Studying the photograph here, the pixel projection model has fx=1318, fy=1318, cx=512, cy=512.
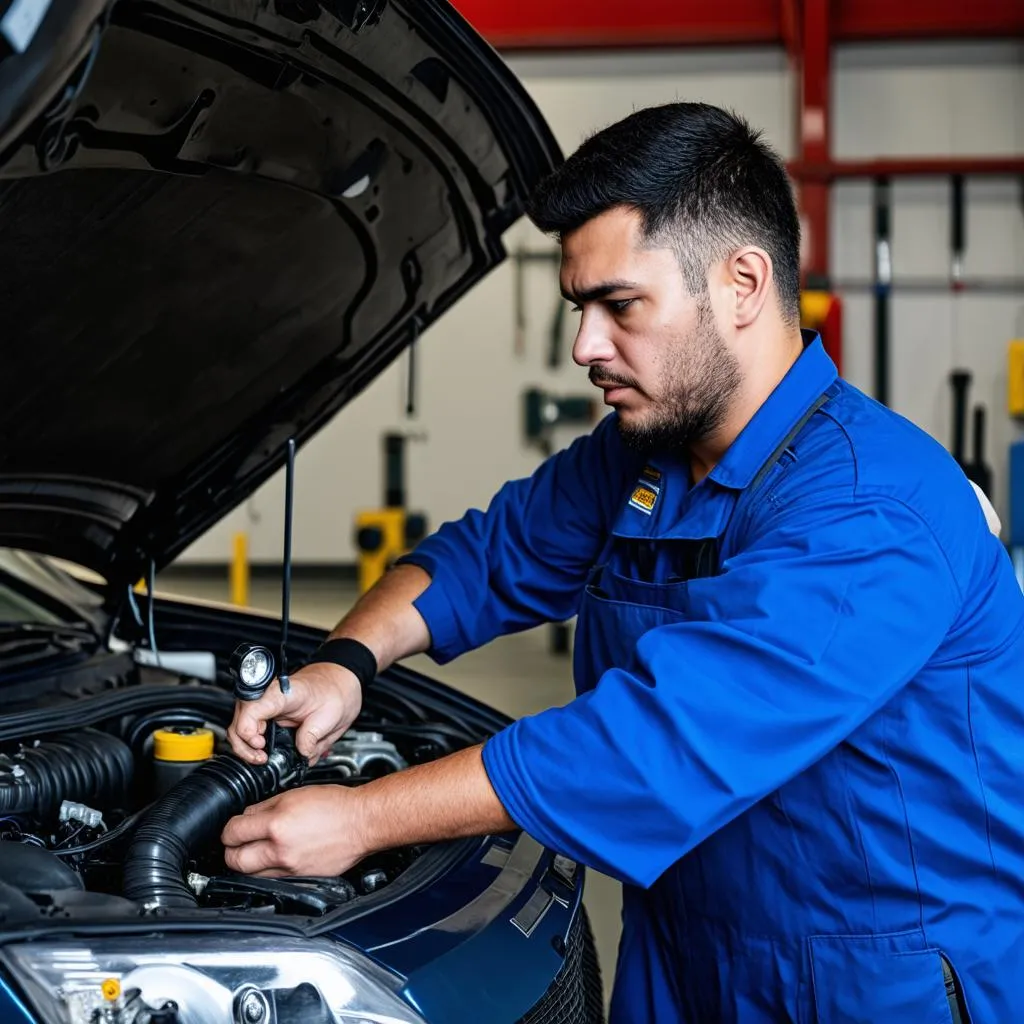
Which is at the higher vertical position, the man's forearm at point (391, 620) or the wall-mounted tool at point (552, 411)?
the wall-mounted tool at point (552, 411)

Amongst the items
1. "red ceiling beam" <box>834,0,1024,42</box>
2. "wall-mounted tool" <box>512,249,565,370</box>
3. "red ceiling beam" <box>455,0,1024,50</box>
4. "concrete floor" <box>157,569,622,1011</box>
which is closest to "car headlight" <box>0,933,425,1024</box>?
"concrete floor" <box>157,569,622,1011</box>

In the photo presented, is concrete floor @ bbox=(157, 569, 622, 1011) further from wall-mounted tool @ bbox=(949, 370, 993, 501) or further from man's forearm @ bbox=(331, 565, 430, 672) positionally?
man's forearm @ bbox=(331, 565, 430, 672)

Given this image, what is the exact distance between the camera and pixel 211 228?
1448 millimetres

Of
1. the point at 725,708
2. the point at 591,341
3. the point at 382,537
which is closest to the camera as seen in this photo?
the point at 725,708

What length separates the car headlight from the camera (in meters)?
0.93

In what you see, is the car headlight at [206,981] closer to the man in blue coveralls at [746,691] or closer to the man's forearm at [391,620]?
the man in blue coveralls at [746,691]

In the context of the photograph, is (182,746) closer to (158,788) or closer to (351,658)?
(158,788)

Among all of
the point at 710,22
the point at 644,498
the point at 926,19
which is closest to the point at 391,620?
the point at 644,498

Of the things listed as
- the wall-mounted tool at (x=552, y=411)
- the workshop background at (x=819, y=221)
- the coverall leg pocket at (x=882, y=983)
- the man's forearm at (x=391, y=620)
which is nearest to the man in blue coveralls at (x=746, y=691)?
the coverall leg pocket at (x=882, y=983)

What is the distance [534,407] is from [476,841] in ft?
15.6

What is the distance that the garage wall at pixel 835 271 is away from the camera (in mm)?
5836

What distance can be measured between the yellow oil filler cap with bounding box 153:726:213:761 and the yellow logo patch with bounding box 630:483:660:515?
0.55 metres

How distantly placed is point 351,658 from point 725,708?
557 mm

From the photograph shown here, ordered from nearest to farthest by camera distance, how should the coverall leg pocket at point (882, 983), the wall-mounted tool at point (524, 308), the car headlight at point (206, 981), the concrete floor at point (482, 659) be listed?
the car headlight at point (206, 981)
the coverall leg pocket at point (882, 983)
the concrete floor at point (482, 659)
the wall-mounted tool at point (524, 308)
